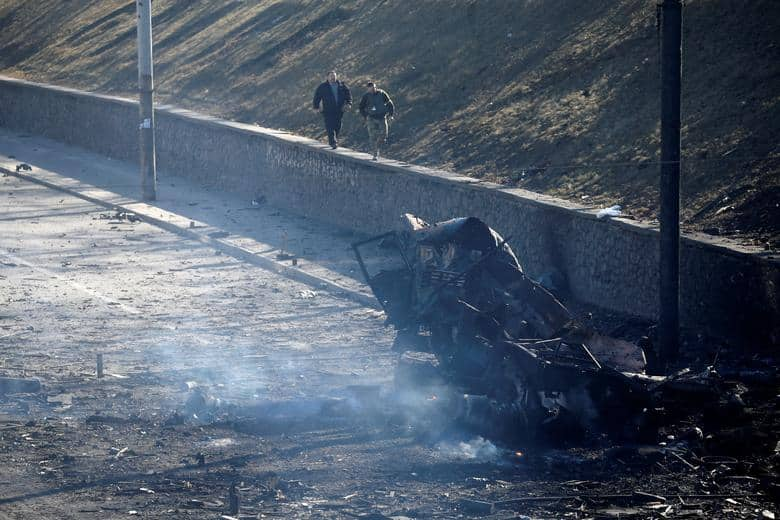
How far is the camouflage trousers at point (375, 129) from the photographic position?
871 inches

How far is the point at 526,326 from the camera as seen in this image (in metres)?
11.2

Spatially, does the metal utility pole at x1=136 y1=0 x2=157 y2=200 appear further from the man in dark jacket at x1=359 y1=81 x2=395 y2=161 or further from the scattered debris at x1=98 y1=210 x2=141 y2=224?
the man in dark jacket at x1=359 y1=81 x2=395 y2=161

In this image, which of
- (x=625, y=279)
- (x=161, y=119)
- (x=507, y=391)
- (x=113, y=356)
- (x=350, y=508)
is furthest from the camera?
(x=161, y=119)

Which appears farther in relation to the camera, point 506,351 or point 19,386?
point 19,386

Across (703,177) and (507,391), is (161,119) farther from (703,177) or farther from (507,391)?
(507,391)

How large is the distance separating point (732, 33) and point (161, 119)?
13.6 meters

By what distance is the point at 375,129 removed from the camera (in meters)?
22.2

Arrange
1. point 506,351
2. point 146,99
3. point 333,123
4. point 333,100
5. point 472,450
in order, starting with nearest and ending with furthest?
point 472,450 < point 506,351 < point 333,123 < point 333,100 < point 146,99

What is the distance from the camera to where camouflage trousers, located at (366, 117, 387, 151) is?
2212 cm

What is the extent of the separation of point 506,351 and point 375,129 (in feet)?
39.3

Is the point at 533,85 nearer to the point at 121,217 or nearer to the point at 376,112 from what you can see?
the point at 376,112

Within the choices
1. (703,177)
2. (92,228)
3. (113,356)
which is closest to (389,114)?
(92,228)

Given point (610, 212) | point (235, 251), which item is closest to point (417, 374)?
point (610, 212)

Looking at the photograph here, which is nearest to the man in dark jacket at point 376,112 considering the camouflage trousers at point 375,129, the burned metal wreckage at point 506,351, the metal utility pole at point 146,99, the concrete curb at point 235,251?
the camouflage trousers at point 375,129
